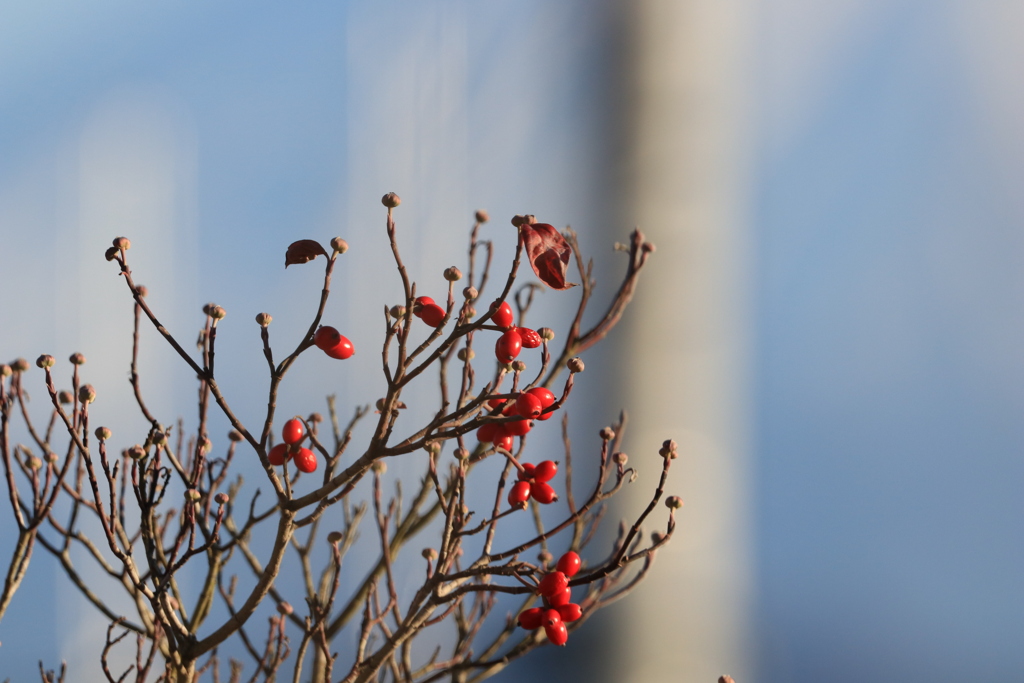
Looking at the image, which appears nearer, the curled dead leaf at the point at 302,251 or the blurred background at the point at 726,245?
the curled dead leaf at the point at 302,251

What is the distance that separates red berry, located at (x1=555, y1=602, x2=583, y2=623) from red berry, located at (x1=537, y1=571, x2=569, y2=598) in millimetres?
22

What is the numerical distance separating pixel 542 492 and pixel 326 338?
7.3 inches

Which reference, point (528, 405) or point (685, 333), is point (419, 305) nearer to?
point (528, 405)

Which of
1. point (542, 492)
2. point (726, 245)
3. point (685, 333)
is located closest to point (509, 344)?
point (542, 492)

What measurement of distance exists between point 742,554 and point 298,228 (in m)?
1.48

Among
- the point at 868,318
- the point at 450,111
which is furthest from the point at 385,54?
the point at 868,318

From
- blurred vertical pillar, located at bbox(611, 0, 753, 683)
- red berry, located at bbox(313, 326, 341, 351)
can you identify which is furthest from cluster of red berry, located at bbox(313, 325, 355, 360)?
blurred vertical pillar, located at bbox(611, 0, 753, 683)

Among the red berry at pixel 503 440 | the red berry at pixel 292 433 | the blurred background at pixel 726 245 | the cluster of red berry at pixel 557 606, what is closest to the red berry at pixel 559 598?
the cluster of red berry at pixel 557 606

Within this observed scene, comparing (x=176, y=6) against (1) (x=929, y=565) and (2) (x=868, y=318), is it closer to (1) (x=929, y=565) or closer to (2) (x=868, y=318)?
(2) (x=868, y=318)

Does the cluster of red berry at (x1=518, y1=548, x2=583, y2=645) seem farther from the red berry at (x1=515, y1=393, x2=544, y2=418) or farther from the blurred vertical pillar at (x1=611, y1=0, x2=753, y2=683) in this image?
the blurred vertical pillar at (x1=611, y1=0, x2=753, y2=683)

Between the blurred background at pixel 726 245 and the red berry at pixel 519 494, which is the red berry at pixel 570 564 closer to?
the red berry at pixel 519 494

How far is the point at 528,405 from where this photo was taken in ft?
1.51

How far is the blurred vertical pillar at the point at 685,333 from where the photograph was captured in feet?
6.55

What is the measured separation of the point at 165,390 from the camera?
1.82 m
